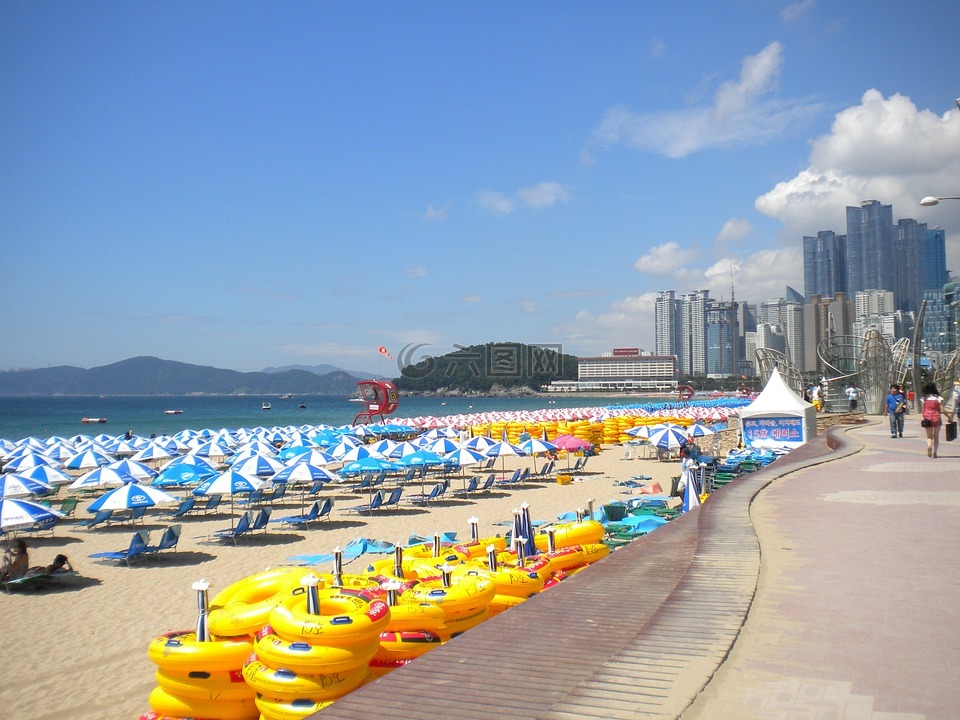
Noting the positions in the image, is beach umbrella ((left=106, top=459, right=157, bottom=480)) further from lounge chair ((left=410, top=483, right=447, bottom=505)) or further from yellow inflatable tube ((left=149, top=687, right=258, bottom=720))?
yellow inflatable tube ((left=149, top=687, right=258, bottom=720))

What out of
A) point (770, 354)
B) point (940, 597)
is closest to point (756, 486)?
point (940, 597)

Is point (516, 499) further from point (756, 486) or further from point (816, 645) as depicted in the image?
point (816, 645)

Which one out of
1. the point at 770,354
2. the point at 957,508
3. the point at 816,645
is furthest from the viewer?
the point at 770,354

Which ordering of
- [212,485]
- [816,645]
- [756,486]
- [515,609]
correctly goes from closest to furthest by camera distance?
[816,645]
[515,609]
[756,486]
[212,485]

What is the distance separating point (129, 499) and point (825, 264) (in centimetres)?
19492

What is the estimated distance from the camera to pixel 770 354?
32312mm

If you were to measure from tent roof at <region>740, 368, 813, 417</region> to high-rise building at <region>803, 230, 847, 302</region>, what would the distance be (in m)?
174

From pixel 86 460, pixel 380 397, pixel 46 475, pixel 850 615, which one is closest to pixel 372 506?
pixel 46 475

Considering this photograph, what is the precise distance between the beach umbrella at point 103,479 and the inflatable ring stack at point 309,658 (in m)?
13.9

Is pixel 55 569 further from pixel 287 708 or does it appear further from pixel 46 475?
pixel 46 475

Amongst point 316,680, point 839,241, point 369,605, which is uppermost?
point 839,241

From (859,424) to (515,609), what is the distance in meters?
20.2

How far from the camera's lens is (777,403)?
19.2 meters

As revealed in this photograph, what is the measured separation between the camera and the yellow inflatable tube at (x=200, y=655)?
16.1ft
